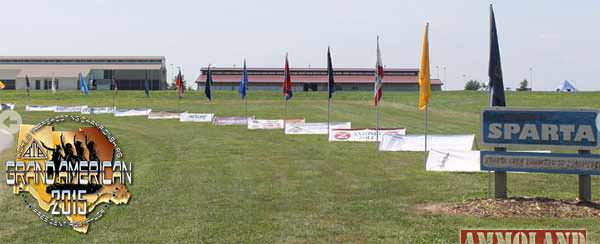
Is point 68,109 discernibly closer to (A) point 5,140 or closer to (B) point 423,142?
(A) point 5,140

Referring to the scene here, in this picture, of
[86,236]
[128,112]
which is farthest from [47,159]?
[128,112]

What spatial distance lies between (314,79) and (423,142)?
101 meters

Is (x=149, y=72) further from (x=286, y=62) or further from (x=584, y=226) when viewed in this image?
(x=584, y=226)

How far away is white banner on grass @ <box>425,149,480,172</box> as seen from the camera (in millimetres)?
17828

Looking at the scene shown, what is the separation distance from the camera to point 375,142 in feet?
89.7

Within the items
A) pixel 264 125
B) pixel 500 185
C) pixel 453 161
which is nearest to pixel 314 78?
pixel 264 125

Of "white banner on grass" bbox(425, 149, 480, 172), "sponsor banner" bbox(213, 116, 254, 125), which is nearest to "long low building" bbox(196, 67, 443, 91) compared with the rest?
"sponsor banner" bbox(213, 116, 254, 125)

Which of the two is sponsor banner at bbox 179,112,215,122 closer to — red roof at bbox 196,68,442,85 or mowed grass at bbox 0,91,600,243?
mowed grass at bbox 0,91,600,243

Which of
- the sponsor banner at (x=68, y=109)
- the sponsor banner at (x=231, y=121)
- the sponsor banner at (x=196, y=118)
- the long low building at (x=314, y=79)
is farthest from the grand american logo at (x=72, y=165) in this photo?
the long low building at (x=314, y=79)

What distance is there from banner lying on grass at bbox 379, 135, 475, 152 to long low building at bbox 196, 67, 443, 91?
315 ft

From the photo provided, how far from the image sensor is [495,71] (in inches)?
526

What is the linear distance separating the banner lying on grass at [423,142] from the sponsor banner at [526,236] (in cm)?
1264

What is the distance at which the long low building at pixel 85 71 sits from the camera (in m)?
123

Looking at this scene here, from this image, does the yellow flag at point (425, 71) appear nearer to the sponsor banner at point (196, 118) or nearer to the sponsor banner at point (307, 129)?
the sponsor banner at point (307, 129)
